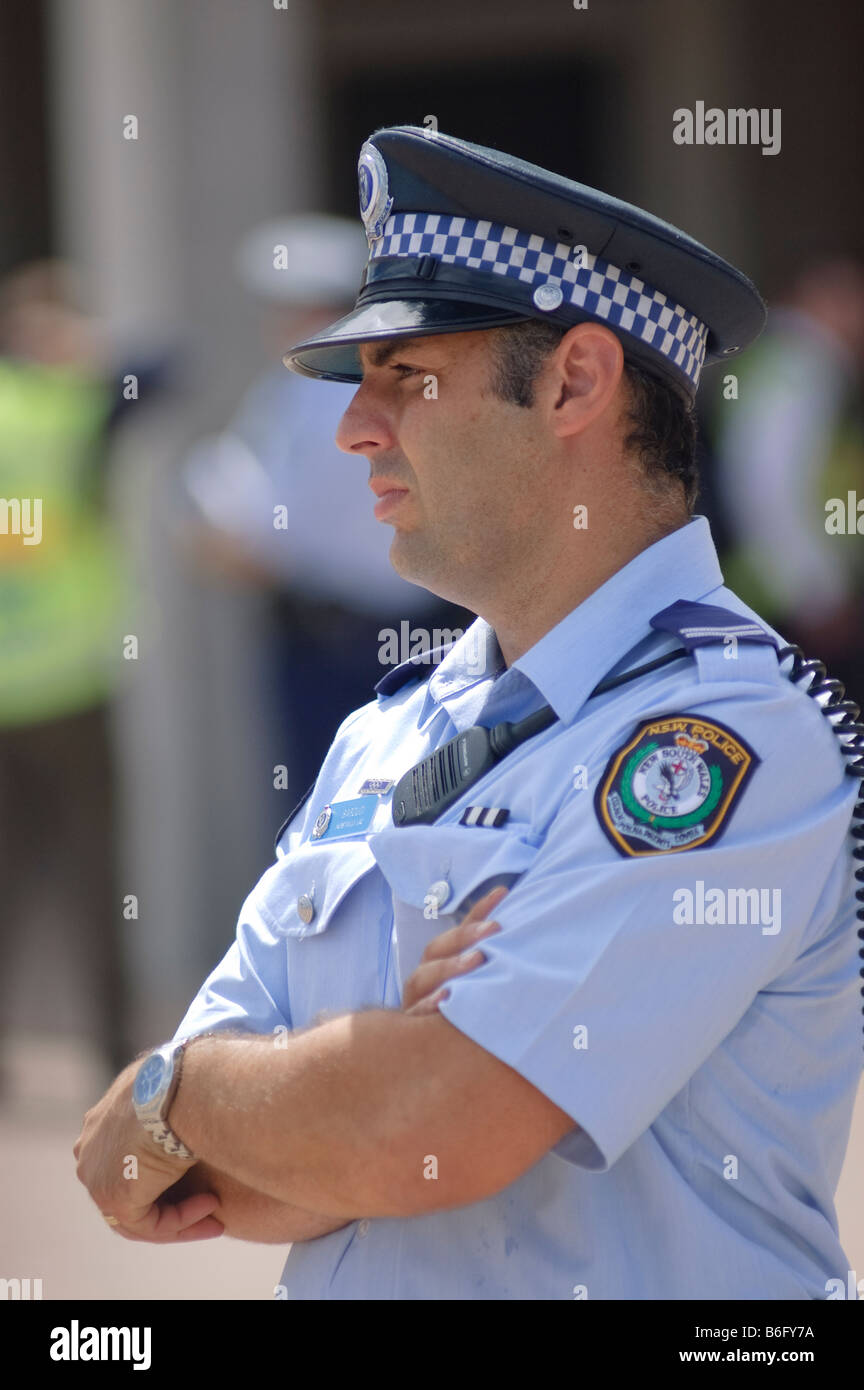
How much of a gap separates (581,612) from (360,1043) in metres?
0.56

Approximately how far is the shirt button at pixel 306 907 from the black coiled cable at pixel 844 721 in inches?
23.6

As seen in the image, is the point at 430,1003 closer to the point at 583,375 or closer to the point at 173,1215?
the point at 173,1215

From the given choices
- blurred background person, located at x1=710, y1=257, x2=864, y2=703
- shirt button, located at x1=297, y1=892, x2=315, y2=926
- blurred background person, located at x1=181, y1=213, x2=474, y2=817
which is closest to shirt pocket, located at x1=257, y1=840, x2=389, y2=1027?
shirt button, located at x1=297, y1=892, x2=315, y2=926


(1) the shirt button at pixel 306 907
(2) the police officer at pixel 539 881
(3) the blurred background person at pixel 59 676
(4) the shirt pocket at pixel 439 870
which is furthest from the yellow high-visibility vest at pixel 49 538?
(4) the shirt pocket at pixel 439 870

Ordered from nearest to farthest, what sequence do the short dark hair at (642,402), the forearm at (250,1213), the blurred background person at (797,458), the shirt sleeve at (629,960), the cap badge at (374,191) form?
the shirt sleeve at (629,960)
the forearm at (250,1213)
the short dark hair at (642,402)
the cap badge at (374,191)
the blurred background person at (797,458)

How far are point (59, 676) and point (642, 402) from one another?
3.29 metres

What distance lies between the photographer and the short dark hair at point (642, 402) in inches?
82.8

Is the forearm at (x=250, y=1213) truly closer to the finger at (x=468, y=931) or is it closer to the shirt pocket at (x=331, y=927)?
A: the shirt pocket at (x=331, y=927)

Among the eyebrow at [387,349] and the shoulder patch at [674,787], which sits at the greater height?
the eyebrow at [387,349]

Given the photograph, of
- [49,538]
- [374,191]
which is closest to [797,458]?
[49,538]

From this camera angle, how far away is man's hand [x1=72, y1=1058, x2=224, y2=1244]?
2027 millimetres

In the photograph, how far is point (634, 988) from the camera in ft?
5.70

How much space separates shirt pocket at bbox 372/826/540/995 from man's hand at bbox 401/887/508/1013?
0.11 feet

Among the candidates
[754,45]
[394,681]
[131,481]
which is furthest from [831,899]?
[754,45]
